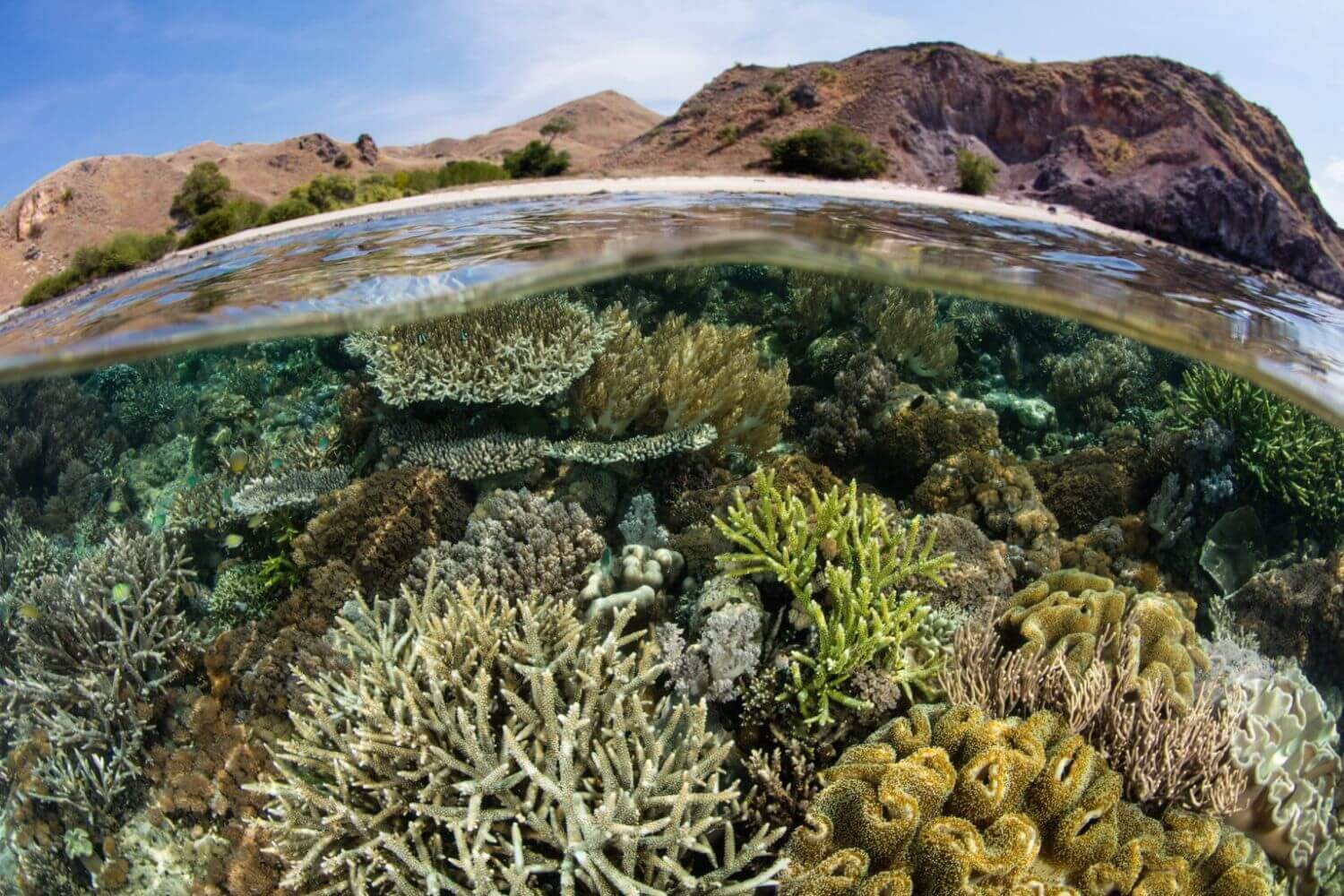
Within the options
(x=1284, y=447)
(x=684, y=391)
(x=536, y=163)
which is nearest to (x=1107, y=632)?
(x=684, y=391)

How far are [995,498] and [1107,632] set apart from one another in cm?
254

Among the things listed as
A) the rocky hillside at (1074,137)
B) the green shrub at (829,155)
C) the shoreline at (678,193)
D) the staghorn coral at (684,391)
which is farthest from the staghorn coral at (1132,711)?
the green shrub at (829,155)

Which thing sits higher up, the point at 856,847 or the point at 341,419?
the point at 341,419

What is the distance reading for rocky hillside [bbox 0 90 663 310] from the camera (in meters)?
14.0

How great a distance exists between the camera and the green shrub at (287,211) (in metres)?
12.5

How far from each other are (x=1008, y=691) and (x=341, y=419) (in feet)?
23.3

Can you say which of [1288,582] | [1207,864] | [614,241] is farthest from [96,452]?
[1288,582]

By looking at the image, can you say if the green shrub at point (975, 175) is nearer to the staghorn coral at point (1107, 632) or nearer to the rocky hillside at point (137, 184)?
the rocky hillside at point (137, 184)

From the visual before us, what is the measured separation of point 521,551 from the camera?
15.9 ft

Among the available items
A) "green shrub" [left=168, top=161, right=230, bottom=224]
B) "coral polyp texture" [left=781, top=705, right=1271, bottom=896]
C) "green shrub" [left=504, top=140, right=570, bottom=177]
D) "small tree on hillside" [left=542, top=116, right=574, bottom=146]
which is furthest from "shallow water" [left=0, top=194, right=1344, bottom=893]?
"small tree on hillside" [left=542, top=116, right=574, bottom=146]

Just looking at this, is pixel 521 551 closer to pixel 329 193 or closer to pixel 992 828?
pixel 992 828

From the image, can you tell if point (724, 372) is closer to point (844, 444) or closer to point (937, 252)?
point (844, 444)

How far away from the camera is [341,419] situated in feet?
24.5

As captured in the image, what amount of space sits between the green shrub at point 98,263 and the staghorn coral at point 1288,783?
14746 mm
